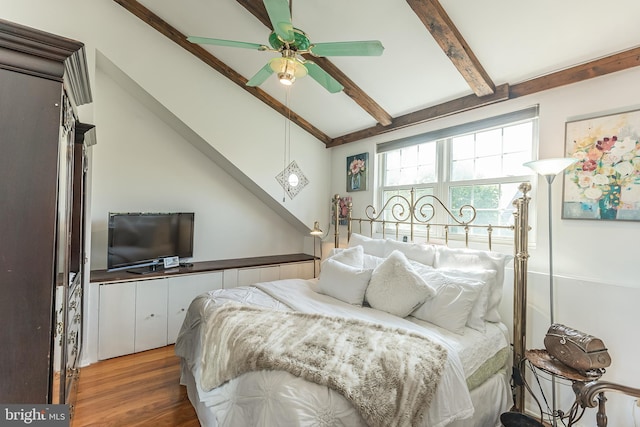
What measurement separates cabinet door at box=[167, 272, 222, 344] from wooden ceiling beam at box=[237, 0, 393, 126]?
256 centimetres

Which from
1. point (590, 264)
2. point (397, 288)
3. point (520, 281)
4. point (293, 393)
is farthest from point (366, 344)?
point (590, 264)

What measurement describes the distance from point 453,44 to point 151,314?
3.63 metres

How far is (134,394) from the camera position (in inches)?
89.7

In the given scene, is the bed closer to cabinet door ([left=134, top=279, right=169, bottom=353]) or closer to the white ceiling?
cabinet door ([left=134, top=279, right=169, bottom=353])

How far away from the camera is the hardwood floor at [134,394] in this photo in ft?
6.56

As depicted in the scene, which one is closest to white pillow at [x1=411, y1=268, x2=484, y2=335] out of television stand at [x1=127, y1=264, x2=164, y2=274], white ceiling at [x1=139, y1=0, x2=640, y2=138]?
white ceiling at [x1=139, y1=0, x2=640, y2=138]

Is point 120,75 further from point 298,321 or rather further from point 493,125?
point 493,125

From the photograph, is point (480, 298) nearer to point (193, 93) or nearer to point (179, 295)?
point (179, 295)

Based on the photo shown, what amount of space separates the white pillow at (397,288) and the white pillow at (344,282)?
0.06 m

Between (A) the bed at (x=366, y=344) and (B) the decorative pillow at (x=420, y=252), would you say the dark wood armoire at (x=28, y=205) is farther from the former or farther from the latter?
(B) the decorative pillow at (x=420, y=252)

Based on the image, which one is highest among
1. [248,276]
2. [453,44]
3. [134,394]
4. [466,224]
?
A: [453,44]

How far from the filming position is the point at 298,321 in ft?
6.06

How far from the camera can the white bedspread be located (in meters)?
1.19

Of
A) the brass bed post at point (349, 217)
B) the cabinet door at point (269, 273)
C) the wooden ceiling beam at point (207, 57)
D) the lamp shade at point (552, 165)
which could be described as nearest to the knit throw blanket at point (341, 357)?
the lamp shade at point (552, 165)
